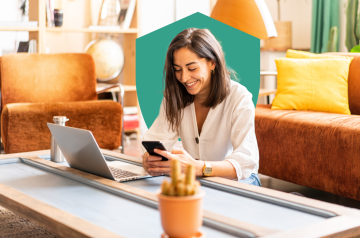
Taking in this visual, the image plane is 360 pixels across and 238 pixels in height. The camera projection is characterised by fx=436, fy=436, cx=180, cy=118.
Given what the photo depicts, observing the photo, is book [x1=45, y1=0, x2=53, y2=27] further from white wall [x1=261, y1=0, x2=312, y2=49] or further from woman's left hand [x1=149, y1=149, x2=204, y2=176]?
woman's left hand [x1=149, y1=149, x2=204, y2=176]

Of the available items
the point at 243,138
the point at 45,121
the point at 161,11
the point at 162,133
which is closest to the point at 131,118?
the point at 161,11

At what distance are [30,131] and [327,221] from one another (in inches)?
83.8

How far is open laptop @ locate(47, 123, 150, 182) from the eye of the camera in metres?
1.15

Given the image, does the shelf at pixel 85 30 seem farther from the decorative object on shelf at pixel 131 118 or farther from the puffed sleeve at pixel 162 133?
the puffed sleeve at pixel 162 133

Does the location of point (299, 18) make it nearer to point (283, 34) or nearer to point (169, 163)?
point (283, 34)

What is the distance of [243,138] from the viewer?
4.63 ft

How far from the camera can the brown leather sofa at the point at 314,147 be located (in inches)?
77.3

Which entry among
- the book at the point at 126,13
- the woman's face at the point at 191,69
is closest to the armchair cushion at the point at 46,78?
the book at the point at 126,13

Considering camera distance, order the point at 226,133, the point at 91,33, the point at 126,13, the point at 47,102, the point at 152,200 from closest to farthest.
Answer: the point at 152,200, the point at 226,133, the point at 47,102, the point at 126,13, the point at 91,33

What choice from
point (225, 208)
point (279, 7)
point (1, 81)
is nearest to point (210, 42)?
point (225, 208)

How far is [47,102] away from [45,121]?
0.35 metres

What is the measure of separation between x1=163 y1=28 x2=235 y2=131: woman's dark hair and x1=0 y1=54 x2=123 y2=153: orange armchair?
1183 millimetres

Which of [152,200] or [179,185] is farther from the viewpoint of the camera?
[152,200]

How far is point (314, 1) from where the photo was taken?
4.00m
